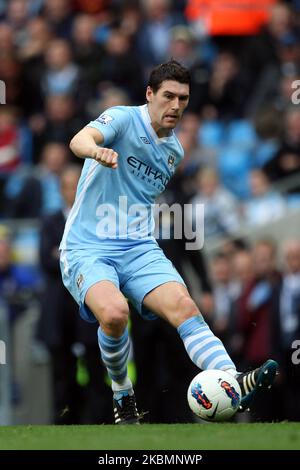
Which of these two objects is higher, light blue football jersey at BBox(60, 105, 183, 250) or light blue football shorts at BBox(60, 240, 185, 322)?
light blue football jersey at BBox(60, 105, 183, 250)

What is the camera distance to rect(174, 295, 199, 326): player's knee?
9043mm

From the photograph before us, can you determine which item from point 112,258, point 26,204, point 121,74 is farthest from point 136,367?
point 121,74

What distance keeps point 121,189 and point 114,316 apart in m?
1.01

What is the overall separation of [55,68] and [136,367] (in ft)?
20.1

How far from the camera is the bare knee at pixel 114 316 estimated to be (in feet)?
29.5

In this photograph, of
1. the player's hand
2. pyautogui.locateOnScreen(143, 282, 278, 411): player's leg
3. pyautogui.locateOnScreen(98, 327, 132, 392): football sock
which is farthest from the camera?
pyautogui.locateOnScreen(98, 327, 132, 392): football sock

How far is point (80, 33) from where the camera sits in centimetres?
1869

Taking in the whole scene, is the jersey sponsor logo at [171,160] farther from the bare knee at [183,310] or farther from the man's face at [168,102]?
the bare knee at [183,310]

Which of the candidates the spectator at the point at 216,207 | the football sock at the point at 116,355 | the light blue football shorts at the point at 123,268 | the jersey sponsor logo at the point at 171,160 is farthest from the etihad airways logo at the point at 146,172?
the spectator at the point at 216,207

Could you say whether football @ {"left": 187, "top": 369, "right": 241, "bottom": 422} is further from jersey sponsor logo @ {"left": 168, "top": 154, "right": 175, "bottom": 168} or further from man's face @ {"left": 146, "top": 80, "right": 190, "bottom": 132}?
man's face @ {"left": 146, "top": 80, "right": 190, "bottom": 132}

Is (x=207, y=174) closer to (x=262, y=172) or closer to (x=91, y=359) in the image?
(x=262, y=172)

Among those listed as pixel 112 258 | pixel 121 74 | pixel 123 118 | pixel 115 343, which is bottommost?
pixel 115 343

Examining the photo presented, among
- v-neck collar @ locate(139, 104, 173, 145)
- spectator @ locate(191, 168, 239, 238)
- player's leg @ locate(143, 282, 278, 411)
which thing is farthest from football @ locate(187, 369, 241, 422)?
spectator @ locate(191, 168, 239, 238)

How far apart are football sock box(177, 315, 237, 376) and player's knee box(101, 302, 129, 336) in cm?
40
